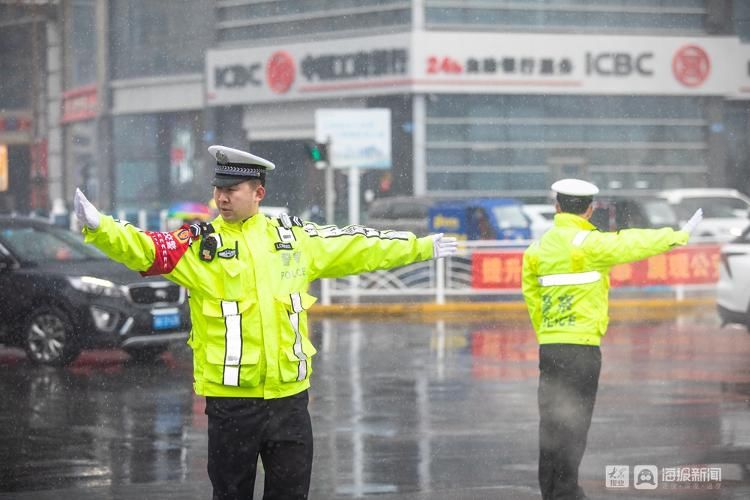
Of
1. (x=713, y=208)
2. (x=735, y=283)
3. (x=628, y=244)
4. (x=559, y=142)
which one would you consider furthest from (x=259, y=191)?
(x=559, y=142)

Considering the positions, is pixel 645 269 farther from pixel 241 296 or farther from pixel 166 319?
pixel 241 296

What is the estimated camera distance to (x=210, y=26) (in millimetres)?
45469

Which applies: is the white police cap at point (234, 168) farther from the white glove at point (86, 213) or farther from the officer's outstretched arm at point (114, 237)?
the white glove at point (86, 213)

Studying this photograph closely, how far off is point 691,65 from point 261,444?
37.8m

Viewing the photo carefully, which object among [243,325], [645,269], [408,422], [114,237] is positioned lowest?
[408,422]

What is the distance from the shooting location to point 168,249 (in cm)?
Answer: 552

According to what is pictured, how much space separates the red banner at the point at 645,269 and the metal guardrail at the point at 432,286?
0.10 meters

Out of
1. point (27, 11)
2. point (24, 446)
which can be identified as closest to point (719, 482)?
point (24, 446)

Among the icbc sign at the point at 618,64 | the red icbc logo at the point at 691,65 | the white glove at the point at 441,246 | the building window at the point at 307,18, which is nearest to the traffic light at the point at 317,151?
the building window at the point at 307,18

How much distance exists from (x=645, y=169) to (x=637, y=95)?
213cm

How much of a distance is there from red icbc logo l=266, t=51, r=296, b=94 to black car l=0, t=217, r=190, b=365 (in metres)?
28.7

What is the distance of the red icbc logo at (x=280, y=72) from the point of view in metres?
43.1

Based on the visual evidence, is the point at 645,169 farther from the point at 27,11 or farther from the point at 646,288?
the point at 27,11

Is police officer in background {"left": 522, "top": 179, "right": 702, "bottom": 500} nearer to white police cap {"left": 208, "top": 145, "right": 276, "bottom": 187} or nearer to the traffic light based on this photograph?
white police cap {"left": 208, "top": 145, "right": 276, "bottom": 187}
